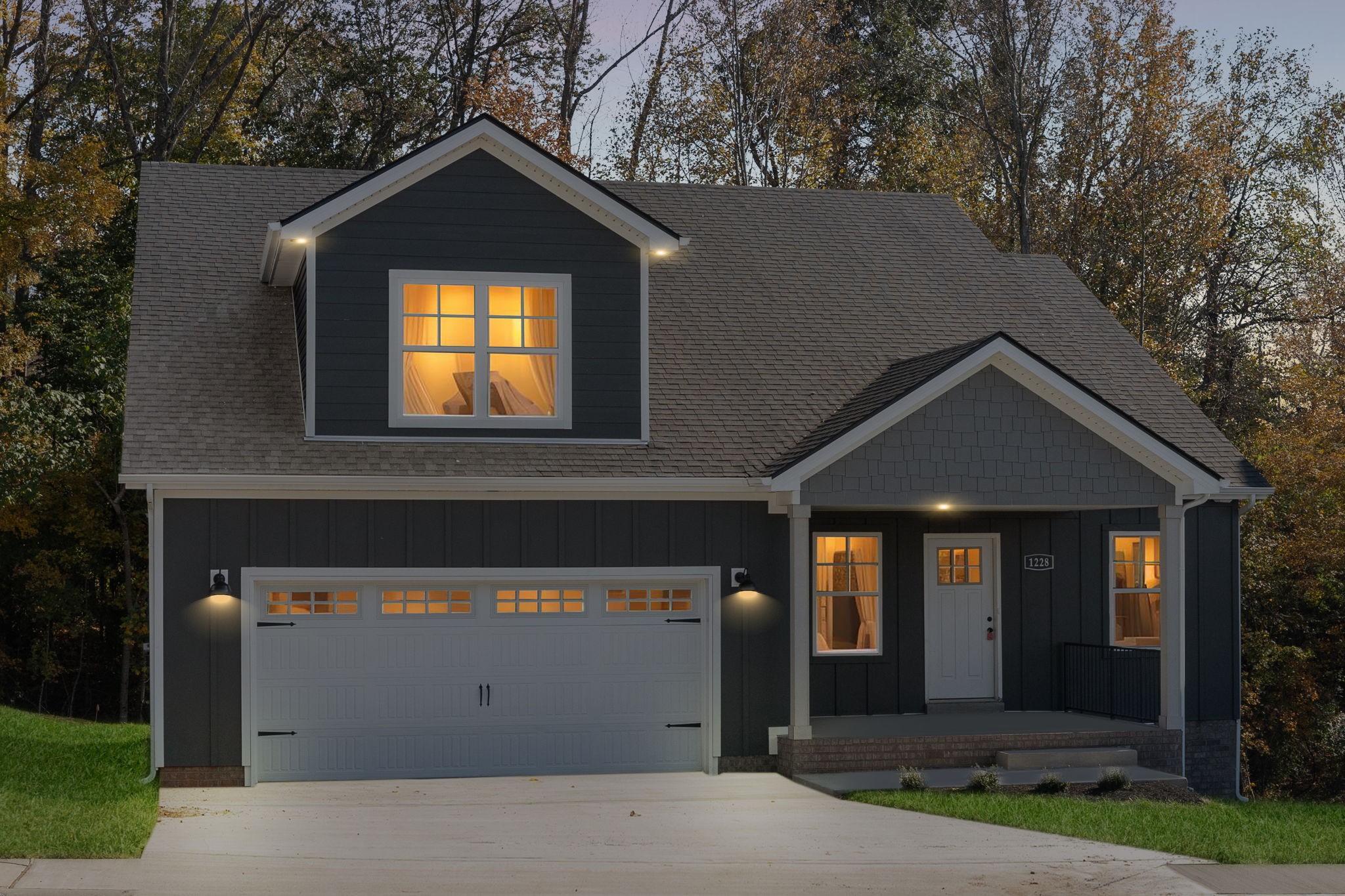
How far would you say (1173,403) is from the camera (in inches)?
655

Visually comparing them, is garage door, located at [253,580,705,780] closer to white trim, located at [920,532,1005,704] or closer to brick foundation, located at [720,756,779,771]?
brick foundation, located at [720,756,779,771]

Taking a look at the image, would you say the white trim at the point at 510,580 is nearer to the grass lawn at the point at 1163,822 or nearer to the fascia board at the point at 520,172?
Answer: the grass lawn at the point at 1163,822

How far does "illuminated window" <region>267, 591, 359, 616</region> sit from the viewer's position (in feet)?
43.8

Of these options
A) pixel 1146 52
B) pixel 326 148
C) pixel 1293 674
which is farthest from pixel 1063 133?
pixel 326 148

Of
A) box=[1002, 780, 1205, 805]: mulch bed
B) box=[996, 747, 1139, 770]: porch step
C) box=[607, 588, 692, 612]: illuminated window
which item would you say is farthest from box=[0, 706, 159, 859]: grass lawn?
box=[996, 747, 1139, 770]: porch step

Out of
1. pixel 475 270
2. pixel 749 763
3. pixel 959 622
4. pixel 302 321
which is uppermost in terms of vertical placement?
pixel 475 270

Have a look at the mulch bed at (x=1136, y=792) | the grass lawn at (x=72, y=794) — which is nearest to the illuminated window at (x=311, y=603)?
the grass lawn at (x=72, y=794)

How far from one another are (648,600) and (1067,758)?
449 cm

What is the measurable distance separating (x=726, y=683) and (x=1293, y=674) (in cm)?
1082

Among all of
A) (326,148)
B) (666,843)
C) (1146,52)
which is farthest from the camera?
Answer: (326,148)

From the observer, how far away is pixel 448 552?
1360cm

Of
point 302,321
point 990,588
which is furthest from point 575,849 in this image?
point 990,588

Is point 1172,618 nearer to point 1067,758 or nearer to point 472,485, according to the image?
point 1067,758

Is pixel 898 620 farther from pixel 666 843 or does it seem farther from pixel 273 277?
pixel 273 277
